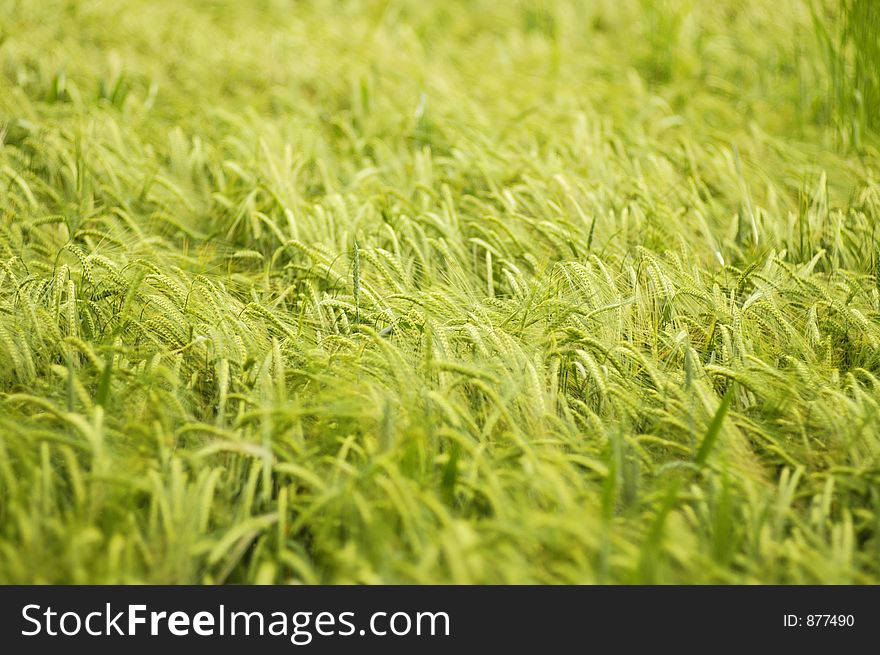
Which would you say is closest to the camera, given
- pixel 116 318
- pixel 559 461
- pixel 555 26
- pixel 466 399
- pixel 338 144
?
pixel 559 461

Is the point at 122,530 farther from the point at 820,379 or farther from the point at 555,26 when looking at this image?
the point at 555,26

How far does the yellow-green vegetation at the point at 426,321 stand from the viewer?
145cm

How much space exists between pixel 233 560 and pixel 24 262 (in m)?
1.29

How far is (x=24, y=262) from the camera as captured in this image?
221cm

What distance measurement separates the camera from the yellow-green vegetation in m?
1.45

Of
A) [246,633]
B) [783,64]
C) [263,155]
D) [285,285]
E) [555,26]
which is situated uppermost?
[555,26]

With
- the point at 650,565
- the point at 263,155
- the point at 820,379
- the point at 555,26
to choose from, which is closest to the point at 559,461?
the point at 650,565

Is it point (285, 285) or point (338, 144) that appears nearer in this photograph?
point (285, 285)

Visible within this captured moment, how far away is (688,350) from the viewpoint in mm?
1789

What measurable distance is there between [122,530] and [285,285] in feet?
3.47

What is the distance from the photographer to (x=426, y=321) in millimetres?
1892

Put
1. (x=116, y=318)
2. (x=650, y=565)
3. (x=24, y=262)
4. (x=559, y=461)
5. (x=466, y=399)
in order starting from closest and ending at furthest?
(x=650, y=565) < (x=559, y=461) < (x=466, y=399) < (x=116, y=318) < (x=24, y=262)

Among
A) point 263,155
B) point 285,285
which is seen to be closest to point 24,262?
point 285,285

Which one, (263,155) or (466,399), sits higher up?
(263,155)
